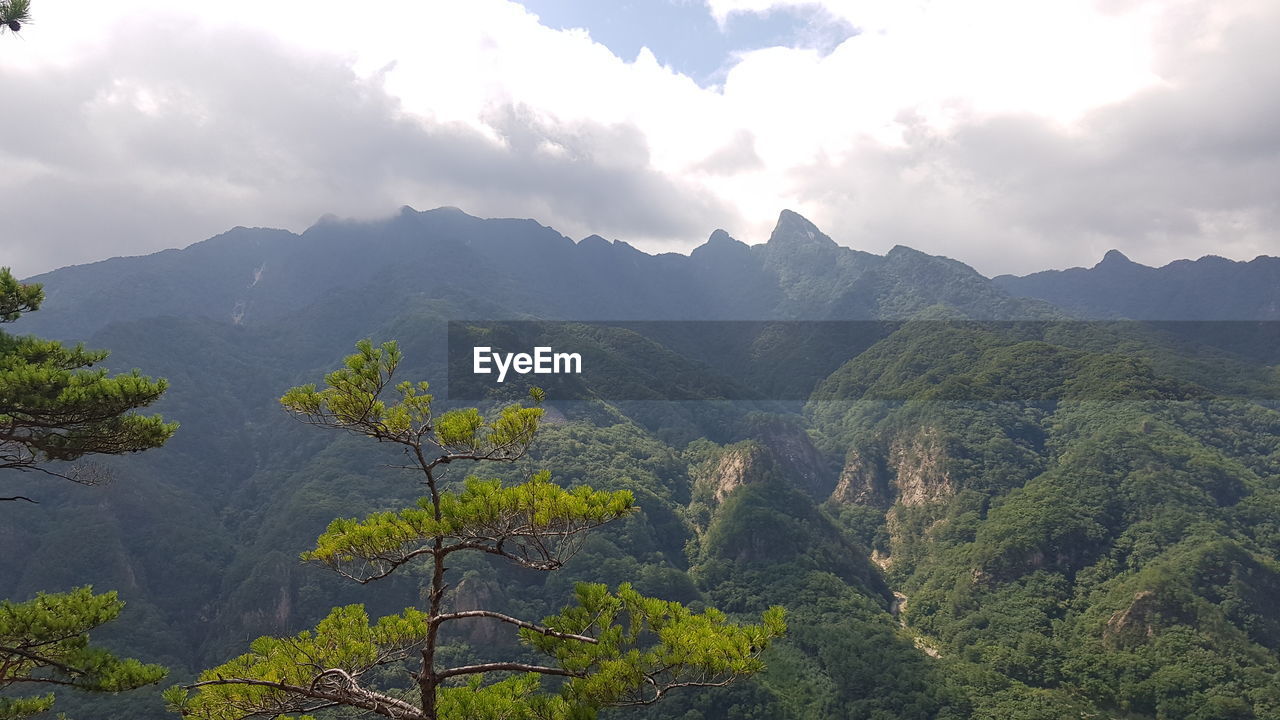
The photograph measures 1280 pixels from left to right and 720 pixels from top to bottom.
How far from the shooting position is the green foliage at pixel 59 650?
9500mm

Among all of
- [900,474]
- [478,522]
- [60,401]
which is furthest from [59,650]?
[900,474]

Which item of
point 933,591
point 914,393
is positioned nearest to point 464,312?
point 914,393

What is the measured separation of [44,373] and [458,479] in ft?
274

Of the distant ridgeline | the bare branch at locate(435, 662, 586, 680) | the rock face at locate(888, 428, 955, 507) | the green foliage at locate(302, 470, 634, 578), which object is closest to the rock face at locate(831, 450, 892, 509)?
the distant ridgeline

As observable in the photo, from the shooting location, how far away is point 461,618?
323 inches

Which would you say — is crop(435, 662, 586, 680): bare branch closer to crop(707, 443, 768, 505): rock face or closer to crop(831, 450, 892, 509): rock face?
crop(707, 443, 768, 505): rock face

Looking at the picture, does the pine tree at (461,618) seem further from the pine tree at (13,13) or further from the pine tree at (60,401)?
the pine tree at (13,13)

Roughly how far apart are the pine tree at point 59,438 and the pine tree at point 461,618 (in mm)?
3740

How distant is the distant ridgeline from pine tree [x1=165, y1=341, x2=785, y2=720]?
23.2 metres

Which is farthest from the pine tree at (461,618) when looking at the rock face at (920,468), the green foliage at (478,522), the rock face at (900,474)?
the rock face at (900,474)

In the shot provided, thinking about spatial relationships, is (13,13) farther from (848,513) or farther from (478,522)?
(848,513)

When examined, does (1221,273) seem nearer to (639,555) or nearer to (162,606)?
(639,555)

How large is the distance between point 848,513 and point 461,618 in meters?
115

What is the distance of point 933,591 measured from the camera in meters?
85.1
